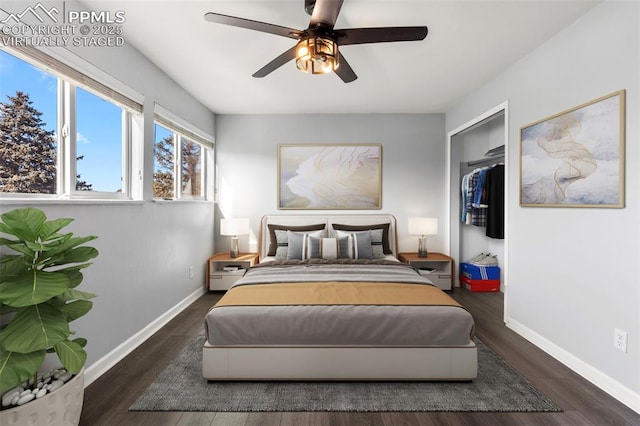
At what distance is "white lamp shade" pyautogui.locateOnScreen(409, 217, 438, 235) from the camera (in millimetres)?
4230

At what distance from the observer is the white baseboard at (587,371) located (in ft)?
6.22

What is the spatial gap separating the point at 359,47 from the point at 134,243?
259 cm

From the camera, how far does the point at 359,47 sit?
2.65m

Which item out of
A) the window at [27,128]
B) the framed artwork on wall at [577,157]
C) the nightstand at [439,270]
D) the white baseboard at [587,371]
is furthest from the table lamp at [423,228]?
the window at [27,128]

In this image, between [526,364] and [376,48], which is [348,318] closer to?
[526,364]

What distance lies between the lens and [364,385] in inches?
82.8

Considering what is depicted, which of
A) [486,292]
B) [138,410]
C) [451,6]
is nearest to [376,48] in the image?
[451,6]

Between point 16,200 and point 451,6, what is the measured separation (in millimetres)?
2925

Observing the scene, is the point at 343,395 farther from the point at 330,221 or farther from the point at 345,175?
the point at 345,175

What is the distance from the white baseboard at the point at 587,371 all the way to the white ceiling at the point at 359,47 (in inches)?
101

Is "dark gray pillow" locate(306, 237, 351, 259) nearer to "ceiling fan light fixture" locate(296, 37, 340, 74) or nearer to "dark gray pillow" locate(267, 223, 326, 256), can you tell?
"dark gray pillow" locate(267, 223, 326, 256)

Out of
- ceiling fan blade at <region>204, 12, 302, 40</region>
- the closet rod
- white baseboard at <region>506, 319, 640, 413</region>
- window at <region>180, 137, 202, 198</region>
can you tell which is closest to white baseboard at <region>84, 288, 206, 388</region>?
window at <region>180, 137, 202, 198</region>

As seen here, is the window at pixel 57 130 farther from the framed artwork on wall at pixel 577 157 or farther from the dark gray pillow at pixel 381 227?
the framed artwork on wall at pixel 577 157

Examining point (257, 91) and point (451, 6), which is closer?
point (451, 6)
